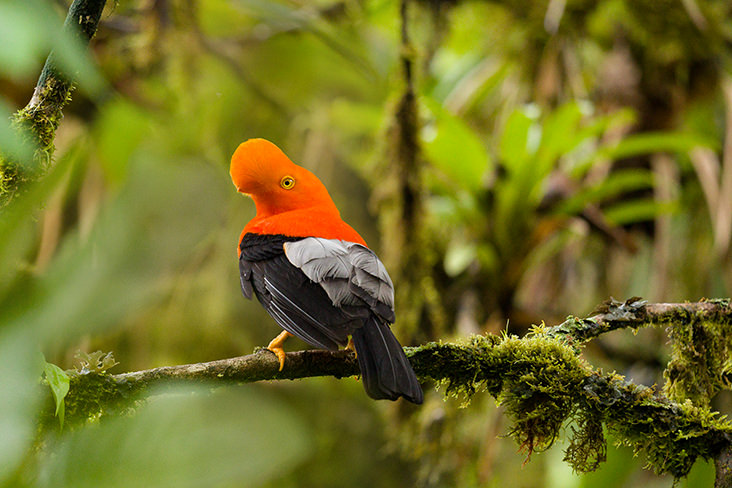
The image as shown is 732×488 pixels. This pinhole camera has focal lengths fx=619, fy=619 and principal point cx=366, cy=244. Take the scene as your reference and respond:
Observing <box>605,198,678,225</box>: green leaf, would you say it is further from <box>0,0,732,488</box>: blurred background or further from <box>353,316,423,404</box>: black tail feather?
<box>353,316,423,404</box>: black tail feather

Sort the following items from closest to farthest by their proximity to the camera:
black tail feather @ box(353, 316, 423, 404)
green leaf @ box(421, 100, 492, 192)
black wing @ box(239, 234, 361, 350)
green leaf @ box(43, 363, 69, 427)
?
1. green leaf @ box(43, 363, 69, 427)
2. black tail feather @ box(353, 316, 423, 404)
3. black wing @ box(239, 234, 361, 350)
4. green leaf @ box(421, 100, 492, 192)

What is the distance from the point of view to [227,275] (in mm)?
3215

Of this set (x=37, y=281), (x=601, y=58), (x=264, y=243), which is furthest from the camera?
(x=601, y=58)

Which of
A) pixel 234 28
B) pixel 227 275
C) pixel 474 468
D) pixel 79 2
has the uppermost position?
pixel 79 2

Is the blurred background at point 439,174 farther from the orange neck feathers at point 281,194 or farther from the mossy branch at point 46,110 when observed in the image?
the mossy branch at point 46,110

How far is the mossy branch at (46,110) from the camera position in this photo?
67 centimetres

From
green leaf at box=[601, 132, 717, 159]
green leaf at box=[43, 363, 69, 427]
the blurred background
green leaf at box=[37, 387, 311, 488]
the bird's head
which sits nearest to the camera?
green leaf at box=[37, 387, 311, 488]

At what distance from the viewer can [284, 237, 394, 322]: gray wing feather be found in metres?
1.00

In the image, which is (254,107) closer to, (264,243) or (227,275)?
(227,275)

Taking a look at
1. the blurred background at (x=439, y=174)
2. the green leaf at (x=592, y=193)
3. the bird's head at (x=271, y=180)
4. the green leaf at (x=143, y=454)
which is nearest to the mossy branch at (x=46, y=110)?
the green leaf at (x=143, y=454)

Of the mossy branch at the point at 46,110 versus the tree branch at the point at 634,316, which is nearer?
the mossy branch at the point at 46,110

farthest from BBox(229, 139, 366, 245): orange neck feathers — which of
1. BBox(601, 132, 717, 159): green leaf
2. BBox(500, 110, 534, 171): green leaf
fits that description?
BBox(601, 132, 717, 159): green leaf

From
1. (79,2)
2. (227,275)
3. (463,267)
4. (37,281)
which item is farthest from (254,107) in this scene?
(37,281)

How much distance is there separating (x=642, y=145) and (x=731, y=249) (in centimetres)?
58
